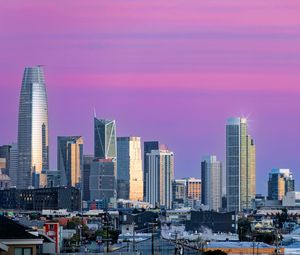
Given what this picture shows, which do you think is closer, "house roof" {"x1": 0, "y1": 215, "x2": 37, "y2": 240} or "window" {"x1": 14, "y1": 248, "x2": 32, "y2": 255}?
"window" {"x1": 14, "y1": 248, "x2": 32, "y2": 255}

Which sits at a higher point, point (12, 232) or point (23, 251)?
point (12, 232)

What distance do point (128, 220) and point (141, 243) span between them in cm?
10987

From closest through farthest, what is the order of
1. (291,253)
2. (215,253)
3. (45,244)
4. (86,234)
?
(45,244)
(215,253)
(291,253)
(86,234)

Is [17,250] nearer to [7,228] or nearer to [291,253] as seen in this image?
[7,228]

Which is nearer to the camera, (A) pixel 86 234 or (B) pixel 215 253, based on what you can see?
(B) pixel 215 253

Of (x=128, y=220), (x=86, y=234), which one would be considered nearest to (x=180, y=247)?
(x=86, y=234)

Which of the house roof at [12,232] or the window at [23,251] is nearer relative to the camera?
the window at [23,251]

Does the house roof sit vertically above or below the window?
above

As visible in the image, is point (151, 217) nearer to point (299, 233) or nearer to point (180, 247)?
point (299, 233)

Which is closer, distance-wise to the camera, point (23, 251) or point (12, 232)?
point (23, 251)

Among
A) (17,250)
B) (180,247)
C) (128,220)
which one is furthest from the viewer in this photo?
(128,220)

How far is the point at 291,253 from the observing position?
85.6 metres

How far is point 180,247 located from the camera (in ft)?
258

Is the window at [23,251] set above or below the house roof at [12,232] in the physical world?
below
